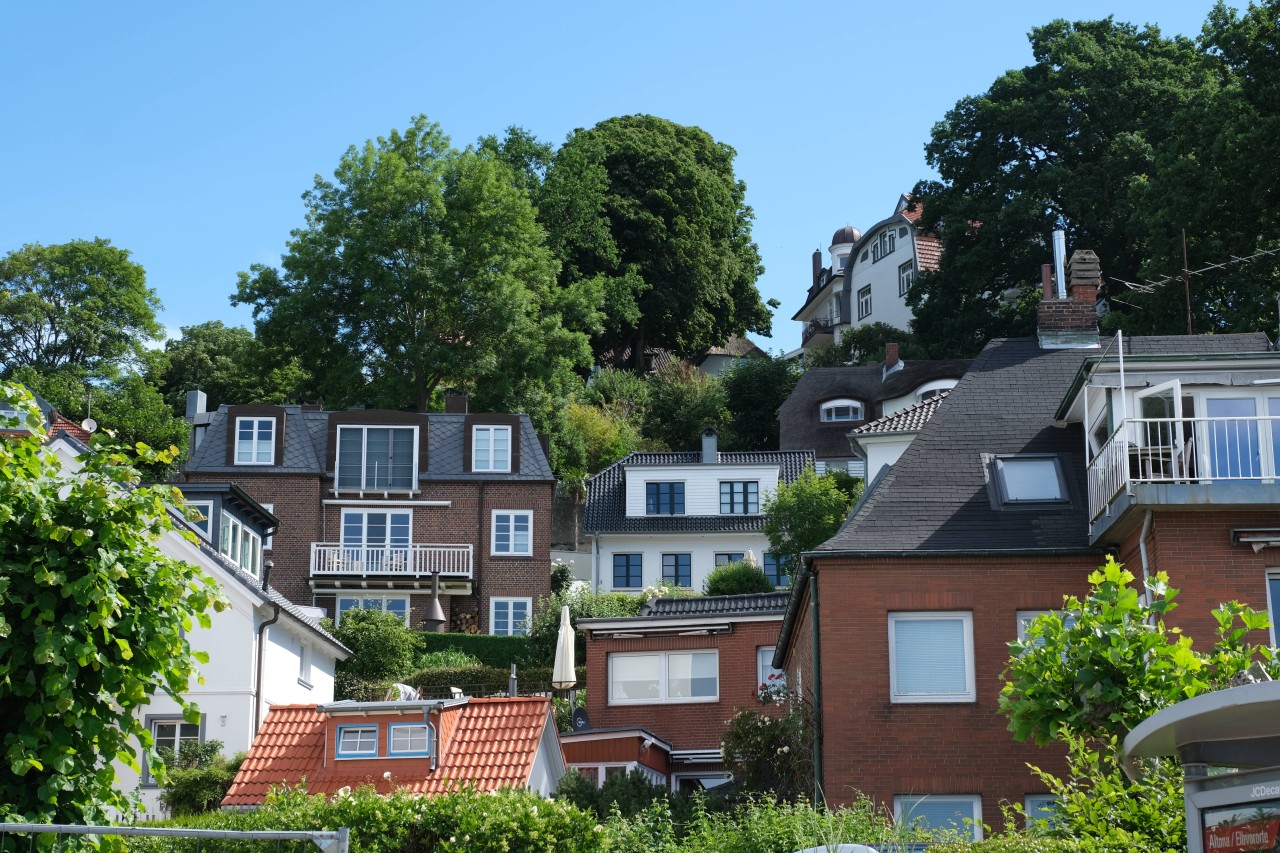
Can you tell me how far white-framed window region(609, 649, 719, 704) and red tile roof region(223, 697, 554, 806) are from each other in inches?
367

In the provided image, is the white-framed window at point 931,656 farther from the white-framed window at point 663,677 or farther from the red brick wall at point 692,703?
the white-framed window at point 663,677

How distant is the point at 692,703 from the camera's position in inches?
1419

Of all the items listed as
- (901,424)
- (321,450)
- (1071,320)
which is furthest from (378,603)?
(1071,320)

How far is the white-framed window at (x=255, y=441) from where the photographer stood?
49938 mm

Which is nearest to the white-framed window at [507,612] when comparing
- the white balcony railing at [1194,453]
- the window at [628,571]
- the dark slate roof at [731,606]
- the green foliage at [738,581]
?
the green foliage at [738,581]

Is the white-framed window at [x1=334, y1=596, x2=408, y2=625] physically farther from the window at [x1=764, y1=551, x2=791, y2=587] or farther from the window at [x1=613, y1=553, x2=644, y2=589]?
the window at [x1=764, y1=551, x2=791, y2=587]

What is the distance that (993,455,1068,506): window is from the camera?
24.1 m

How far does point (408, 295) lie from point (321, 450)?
9025 millimetres

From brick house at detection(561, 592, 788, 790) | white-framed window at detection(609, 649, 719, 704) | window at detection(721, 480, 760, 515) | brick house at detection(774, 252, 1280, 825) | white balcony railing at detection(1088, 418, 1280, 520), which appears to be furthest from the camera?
window at detection(721, 480, 760, 515)

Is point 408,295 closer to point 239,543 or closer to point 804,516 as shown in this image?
point 804,516

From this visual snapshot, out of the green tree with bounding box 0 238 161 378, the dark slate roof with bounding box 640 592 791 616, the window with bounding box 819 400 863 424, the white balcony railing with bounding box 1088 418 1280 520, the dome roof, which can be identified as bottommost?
the dark slate roof with bounding box 640 592 791 616

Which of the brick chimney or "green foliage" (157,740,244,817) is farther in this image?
"green foliage" (157,740,244,817)

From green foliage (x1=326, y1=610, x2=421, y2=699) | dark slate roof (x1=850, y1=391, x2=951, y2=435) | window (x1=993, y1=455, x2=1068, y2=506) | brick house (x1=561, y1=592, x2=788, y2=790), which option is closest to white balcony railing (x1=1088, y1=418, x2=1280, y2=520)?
window (x1=993, y1=455, x2=1068, y2=506)

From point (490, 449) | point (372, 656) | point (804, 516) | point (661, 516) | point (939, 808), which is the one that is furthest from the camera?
point (661, 516)
